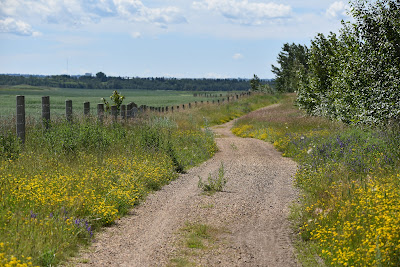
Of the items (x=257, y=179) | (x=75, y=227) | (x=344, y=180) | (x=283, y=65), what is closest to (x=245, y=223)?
(x=344, y=180)

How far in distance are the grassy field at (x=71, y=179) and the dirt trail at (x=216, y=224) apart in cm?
40

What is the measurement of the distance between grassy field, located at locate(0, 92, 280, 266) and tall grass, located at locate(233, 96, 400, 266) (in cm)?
377

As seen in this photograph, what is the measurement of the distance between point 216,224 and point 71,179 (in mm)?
3278

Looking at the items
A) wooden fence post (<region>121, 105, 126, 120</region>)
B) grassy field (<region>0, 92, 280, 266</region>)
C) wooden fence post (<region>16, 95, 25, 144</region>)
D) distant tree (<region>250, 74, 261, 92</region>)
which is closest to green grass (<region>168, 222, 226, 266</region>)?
grassy field (<region>0, 92, 280, 266</region>)

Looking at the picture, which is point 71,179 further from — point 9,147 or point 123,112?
point 123,112

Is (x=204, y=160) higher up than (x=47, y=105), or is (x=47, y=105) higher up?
(x=47, y=105)

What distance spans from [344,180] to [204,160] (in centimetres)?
853

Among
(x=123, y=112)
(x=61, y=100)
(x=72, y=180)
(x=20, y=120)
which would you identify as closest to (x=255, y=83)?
(x=61, y=100)

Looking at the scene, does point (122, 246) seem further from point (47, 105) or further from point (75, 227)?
point (47, 105)

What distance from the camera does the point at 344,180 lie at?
34.0 feet

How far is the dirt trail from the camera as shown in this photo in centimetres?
728

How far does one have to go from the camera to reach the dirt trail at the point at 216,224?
23.9 ft

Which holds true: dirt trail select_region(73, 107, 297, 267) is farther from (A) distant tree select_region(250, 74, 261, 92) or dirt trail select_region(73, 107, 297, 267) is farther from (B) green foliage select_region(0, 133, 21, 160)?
(A) distant tree select_region(250, 74, 261, 92)

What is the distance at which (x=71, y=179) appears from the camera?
10.1 m
